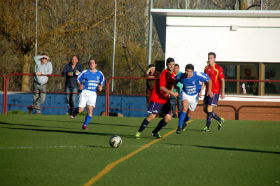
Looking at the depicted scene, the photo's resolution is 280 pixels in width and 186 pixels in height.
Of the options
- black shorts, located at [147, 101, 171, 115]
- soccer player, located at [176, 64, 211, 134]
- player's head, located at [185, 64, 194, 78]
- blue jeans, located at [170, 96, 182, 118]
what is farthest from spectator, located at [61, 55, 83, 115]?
black shorts, located at [147, 101, 171, 115]

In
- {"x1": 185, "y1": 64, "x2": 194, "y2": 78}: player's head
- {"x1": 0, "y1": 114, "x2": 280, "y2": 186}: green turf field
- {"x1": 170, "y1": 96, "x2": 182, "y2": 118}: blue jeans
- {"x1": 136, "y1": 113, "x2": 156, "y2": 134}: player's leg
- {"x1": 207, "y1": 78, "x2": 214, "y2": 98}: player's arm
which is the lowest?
{"x1": 0, "y1": 114, "x2": 280, "y2": 186}: green turf field

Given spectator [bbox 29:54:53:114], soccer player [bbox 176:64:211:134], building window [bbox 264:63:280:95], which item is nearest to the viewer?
soccer player [bbox 176:64:211:134]

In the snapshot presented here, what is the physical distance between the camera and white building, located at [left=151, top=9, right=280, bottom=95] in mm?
21156

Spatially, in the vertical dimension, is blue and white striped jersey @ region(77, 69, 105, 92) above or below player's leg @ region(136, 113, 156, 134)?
above

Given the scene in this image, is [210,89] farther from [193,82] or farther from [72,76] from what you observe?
[72,76]

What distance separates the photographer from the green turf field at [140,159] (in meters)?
6.30

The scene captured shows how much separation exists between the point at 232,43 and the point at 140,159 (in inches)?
560

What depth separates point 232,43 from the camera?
21.3 meters

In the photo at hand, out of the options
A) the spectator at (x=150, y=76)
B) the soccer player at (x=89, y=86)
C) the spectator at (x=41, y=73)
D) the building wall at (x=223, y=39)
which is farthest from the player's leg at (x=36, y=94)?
the building wall at (x=223, y=39)

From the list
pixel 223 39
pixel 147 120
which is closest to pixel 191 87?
pixel 147 120

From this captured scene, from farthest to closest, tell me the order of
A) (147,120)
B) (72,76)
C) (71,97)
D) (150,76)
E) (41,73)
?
1. (150,76)
2. (41,73)
3. (71,97)
4. (72,76)
5. (147,120)

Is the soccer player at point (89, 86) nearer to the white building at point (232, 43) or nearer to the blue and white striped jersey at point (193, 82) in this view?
the blue and white striped jersey at point (193, 82)

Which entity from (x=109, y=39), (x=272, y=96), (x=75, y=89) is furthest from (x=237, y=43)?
(x=109, y=39)

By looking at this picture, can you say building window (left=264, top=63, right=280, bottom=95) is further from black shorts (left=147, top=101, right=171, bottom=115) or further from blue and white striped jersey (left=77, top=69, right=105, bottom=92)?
black shorts (left=147, top=101, right=171, bottom=115)
